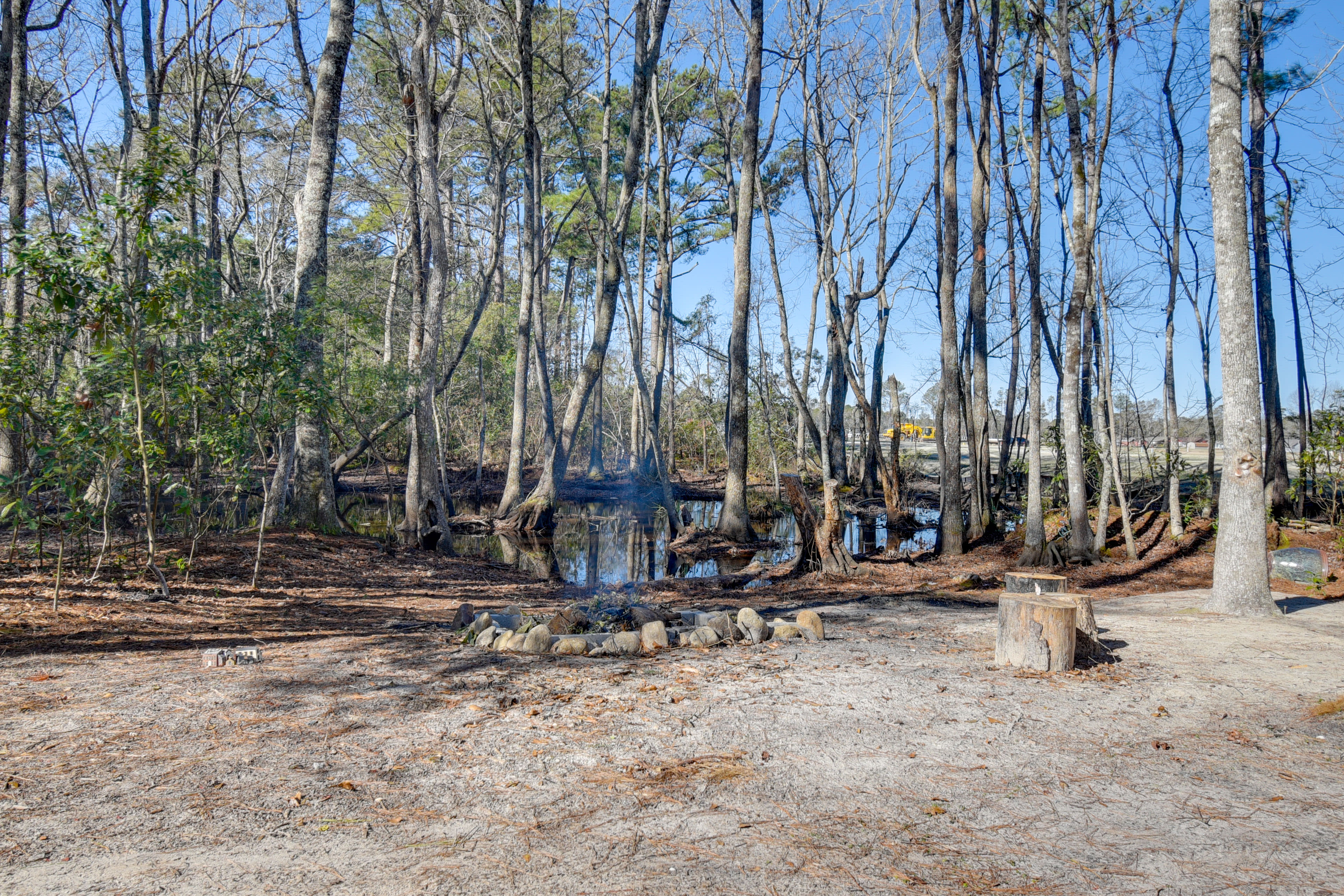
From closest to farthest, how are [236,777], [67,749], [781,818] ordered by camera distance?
[781,818], [236,777], [67,749]

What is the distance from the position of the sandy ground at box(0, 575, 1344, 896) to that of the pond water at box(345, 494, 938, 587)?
6.15m

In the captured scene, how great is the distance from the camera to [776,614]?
6.86m

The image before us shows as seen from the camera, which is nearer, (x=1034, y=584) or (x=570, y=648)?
(x=570, y=648)

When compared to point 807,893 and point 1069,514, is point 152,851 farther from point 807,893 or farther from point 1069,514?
point 1069,514

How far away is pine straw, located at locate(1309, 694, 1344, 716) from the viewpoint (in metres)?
3.76

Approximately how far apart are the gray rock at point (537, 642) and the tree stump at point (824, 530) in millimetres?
4567

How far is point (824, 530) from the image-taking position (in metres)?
9.31

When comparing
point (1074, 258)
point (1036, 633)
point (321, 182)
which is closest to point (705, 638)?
point (1036, 633)

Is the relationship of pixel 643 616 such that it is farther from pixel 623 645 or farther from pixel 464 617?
pixel 464 617

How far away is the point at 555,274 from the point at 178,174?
27.5 m

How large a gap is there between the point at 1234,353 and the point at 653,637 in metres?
5.55

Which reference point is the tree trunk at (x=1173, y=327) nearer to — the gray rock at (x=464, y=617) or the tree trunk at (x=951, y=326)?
the tree trunk at (x=951, y=326)

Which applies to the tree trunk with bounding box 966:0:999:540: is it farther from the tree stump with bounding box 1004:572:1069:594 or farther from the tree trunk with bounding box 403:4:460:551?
the tree trunk with bounding box 403:4:460:551

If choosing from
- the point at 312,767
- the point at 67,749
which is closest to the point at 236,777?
the point at 312,767
